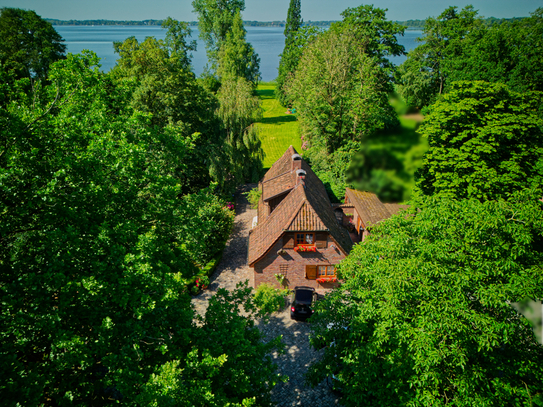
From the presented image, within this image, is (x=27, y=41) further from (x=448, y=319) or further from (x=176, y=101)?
(x=448, y=319)

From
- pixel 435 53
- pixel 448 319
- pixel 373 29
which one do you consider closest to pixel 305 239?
pixel 448 319

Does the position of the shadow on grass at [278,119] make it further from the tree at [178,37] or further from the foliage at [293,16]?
the foliage at [293,16]

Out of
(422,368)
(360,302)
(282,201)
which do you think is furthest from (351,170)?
(422,368)

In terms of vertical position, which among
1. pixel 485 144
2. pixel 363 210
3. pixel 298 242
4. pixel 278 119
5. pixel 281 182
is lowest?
pixel 298 242

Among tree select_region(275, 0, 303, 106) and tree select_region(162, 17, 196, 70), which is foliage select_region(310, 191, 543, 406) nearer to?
tree select_region(162, 17, 196, 70)

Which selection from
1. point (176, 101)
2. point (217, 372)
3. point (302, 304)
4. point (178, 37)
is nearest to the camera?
point (217, 372)

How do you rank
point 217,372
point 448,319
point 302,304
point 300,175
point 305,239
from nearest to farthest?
1. point 217,372
2. point 448,319
3. point 302,304
4. point 305,239
5. point 300,175

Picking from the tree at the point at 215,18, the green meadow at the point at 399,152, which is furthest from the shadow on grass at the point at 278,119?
the green meadow at the point at 399,152
